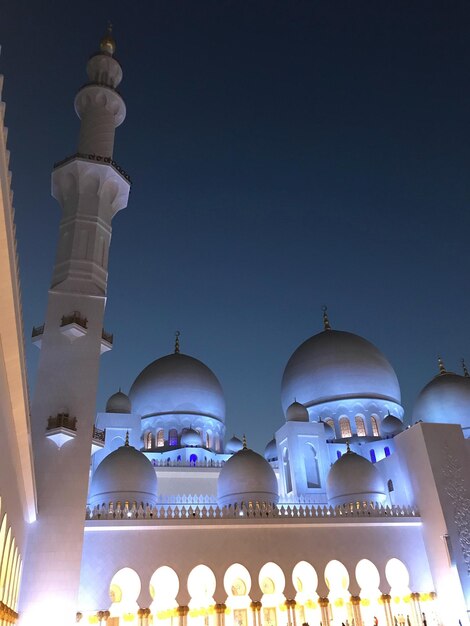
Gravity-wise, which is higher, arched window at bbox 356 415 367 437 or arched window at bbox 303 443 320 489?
arched window at bbox 356 415 367 437

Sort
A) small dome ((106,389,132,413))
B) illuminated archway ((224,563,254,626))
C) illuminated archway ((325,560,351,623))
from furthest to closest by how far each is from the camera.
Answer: small dome ((106,389,132,413))
illuminated archway ((325,560,351,623))
illuminated archway ((224,563,254,626))

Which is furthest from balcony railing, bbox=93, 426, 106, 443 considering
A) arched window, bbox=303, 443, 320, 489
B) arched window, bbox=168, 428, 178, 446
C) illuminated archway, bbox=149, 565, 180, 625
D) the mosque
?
arched window, bbox=303, 443, 320, 489

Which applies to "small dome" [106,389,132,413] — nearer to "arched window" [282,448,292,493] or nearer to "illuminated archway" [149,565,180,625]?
"arched window" [282,448,292,493]

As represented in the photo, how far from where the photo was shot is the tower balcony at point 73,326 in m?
14.4

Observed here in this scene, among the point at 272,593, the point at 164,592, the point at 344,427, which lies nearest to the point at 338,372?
the point at 344,427

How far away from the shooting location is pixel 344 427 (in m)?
22.8

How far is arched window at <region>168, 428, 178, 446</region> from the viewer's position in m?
22.5

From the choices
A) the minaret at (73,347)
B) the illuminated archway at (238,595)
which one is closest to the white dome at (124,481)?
the minaret at (73,347)

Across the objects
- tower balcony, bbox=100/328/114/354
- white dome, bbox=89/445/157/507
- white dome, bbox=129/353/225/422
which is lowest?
white dome, bbox=89/445/157/507

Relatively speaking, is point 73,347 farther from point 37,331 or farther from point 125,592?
point 125,592

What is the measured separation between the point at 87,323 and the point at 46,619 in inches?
285

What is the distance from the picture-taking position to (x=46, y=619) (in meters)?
11.6

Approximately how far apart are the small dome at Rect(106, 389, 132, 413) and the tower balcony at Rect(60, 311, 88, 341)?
774 centimetres

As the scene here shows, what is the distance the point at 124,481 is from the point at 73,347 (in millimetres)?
4482
